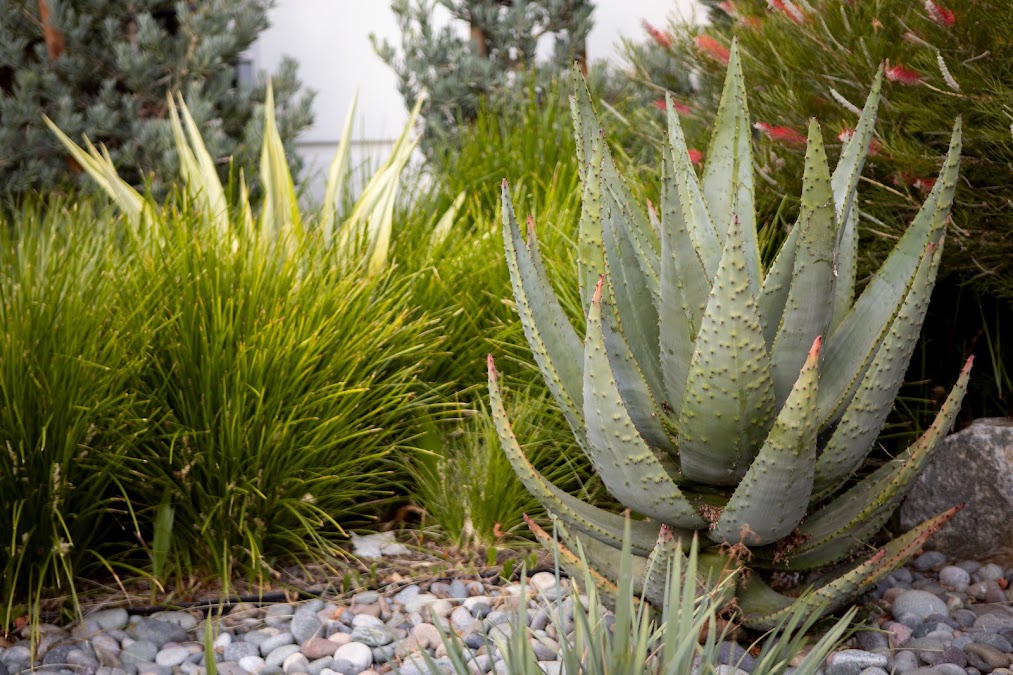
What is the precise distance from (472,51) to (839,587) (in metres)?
3.82

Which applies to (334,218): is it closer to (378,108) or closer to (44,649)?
(44,649)

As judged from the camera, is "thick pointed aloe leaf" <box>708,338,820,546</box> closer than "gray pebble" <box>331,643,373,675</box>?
Yes

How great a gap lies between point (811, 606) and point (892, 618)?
47 centimetres

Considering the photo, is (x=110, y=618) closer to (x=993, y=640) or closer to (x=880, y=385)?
(x=880, y=385)

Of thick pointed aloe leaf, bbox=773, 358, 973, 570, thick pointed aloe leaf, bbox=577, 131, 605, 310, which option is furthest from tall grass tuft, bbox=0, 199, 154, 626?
thick pointed aloe leaf, bbox=773, 358, 973, 570

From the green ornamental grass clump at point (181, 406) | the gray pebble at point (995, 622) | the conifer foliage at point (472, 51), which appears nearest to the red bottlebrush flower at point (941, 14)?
the gray pebble at point (995, 622)

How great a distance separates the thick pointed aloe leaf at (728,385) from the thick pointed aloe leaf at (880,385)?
0.13m

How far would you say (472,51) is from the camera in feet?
16.3

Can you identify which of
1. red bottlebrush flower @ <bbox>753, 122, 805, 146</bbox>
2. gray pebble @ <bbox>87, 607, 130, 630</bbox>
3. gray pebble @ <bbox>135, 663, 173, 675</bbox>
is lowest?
gray pebble @ <bbox>135, 663, 173, 675</bbox>

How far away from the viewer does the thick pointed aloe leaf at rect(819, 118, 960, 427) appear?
5.79 feet

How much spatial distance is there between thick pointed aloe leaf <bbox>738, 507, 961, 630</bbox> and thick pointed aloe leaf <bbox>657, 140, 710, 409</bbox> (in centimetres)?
39

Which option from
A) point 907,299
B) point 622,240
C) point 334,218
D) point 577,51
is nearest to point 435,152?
point 577,51

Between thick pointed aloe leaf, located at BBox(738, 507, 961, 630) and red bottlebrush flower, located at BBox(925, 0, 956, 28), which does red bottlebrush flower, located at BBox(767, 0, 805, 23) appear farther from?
thick pointed aloe leaf, located at BBox(738, 507, 961, 630)

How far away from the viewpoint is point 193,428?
2.30m
